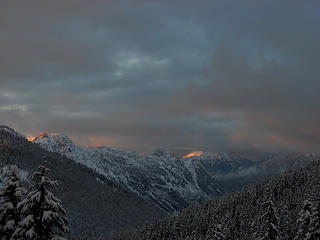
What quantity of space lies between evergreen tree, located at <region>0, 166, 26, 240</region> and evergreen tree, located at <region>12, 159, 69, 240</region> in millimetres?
2766

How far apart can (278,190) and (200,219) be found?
140ft

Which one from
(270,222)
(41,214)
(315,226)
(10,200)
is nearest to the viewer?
(41,214)

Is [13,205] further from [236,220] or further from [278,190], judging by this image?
[278,190]

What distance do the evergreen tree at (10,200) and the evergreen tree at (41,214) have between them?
2.77m

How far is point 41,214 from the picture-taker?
21984 mm

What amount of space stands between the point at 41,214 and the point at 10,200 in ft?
13.9

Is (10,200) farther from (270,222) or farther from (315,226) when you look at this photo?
(315,226)

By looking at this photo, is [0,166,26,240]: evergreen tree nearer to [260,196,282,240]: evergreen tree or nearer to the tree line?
the tree line

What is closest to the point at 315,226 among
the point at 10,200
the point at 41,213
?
the point at 41,213

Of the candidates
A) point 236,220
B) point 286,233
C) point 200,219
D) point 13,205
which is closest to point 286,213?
point 286,233

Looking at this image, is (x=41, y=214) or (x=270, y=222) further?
(x=270, y=222)


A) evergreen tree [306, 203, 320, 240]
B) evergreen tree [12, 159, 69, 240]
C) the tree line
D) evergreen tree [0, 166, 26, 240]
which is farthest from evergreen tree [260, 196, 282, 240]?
evergreen tree [0, 166, 26, 240]

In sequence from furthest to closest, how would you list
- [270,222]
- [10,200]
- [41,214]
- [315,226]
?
[315,226]
[270,222]
[10,200]
[41,214]

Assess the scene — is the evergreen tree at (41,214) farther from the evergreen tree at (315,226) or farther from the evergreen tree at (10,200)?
the evergreen tree at (315,226)
